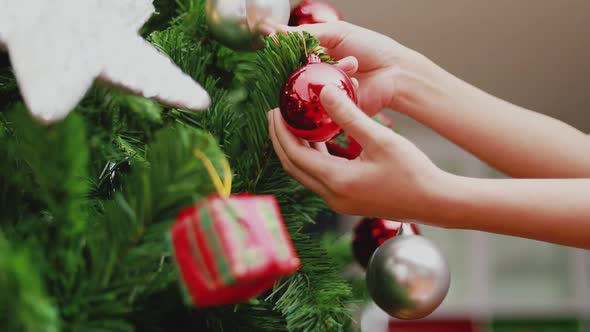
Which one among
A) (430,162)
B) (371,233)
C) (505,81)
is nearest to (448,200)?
(430,162)

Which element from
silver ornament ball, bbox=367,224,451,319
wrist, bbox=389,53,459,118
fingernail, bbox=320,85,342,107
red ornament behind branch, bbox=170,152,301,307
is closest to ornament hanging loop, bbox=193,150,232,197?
red ornament behind branch, bbox=170,152,301,307

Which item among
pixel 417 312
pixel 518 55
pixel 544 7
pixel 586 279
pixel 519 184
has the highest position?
pixel 519 184

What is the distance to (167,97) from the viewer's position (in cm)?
31

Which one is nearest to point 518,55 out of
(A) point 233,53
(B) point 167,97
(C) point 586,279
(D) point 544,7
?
(D) point 544,7

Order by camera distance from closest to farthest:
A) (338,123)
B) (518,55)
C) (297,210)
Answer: (338,123) → (297,210) → (518,55)

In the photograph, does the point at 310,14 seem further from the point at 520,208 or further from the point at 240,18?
the point at 520,208

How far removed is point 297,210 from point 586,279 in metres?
3.19

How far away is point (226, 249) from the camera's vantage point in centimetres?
24

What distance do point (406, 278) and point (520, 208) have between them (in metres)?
0.11

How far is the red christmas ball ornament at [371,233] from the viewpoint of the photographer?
558 millimetres

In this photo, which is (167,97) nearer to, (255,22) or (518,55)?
(255,22)

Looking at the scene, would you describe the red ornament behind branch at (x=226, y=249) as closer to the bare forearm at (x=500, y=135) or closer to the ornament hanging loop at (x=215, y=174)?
the ornament hanging loop at (x=215, y=174)

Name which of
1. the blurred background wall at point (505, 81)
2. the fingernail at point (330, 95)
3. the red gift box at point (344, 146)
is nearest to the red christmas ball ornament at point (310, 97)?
the fingernail at point (330, 95)

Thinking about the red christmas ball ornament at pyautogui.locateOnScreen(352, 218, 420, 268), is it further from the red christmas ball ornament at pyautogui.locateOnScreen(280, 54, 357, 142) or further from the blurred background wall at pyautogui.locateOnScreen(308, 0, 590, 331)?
the blurred background wall at pyautogui.locateOnScreen(308, 0, 590, 331)
